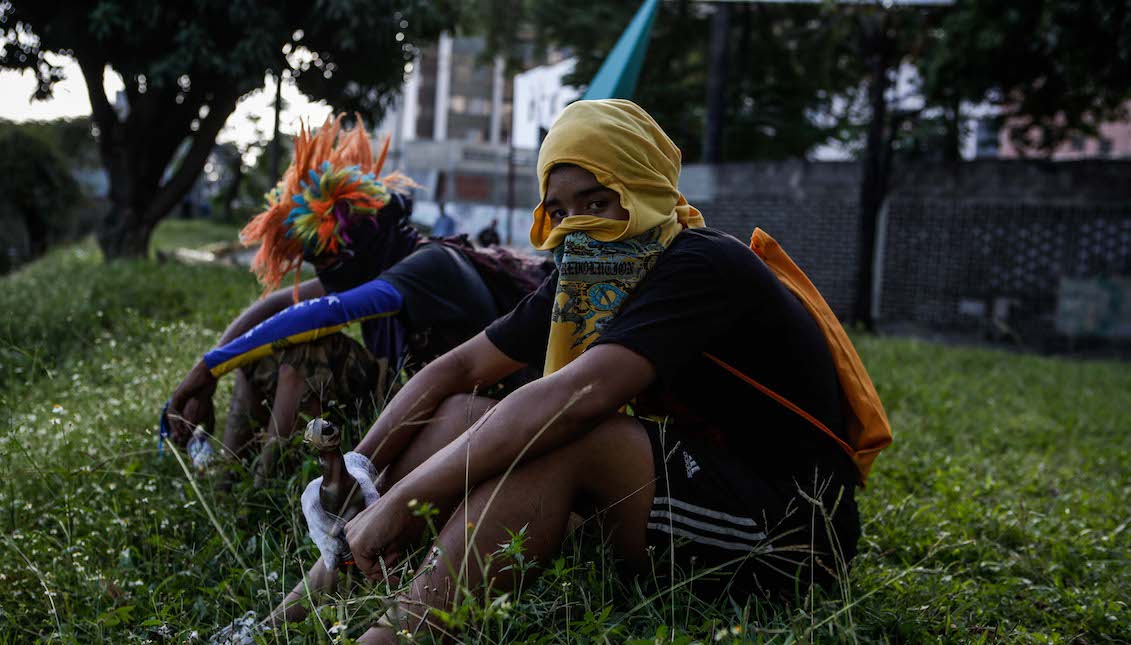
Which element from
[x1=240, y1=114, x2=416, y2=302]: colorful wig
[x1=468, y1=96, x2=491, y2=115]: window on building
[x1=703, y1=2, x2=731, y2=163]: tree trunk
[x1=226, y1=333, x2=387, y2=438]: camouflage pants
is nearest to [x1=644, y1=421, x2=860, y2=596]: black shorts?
[x1=226, y1=333, x2=387, y2=438]: camouflage pants

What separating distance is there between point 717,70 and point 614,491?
11863mm

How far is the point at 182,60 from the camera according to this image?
9.51m

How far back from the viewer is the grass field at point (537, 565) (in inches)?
84.6

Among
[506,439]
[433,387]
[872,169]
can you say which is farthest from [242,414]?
[872,169]

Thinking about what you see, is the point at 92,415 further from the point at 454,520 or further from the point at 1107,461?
the point at 1107,461

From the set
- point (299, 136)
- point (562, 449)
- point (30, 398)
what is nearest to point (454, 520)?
point (562, 449)

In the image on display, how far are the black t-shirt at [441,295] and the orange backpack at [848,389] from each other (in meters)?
1.29

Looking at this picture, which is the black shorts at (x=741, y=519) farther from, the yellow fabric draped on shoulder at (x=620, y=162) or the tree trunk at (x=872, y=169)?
the tree trunk at (x=872, y=169)

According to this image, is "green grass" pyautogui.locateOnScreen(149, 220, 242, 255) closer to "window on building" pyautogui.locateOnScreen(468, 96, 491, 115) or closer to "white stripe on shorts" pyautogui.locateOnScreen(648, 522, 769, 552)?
"white stripe on shorts" pyautogui.locateOnScreen(648, 522, 769, 552)

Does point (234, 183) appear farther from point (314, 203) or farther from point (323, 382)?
point (323, 382)

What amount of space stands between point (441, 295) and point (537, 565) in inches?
56.7

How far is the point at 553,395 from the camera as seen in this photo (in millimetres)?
1986

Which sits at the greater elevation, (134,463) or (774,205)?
(774,205)

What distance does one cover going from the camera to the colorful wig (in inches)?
142
